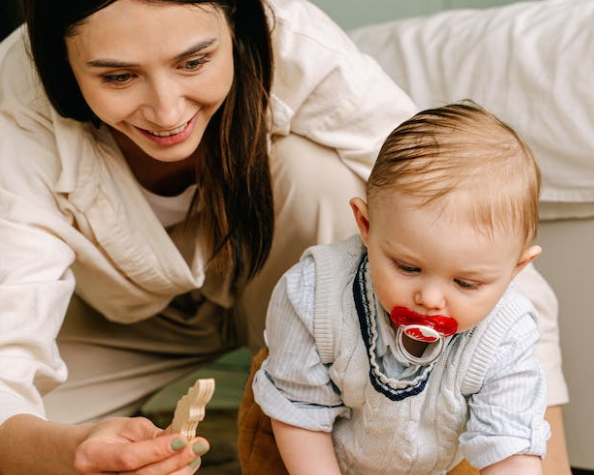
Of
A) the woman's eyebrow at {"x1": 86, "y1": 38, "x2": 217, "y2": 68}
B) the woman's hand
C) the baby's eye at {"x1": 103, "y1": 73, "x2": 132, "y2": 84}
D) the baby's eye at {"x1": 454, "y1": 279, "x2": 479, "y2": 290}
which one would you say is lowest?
the woman's hand

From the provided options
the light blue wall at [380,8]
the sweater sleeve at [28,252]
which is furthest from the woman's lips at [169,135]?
the light blue wall at [380,8]

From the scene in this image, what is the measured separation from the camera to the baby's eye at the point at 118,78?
984 mm

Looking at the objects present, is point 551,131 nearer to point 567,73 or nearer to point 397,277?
point 567,73

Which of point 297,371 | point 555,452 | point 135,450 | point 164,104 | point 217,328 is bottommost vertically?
point 217,328

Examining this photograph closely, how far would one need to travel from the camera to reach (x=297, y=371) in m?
0.98

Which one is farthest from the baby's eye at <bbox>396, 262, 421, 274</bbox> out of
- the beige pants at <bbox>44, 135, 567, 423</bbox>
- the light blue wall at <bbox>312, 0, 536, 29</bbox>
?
the light blue wall at <bbox>312, 0, 536, 29</bbox>

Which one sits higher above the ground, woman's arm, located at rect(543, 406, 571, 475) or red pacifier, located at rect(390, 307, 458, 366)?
red pacifier, located at rect(390, 307, 458, 366)

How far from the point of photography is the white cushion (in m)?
1.23

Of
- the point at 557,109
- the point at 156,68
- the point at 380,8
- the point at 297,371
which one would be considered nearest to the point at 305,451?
the point at 297,371

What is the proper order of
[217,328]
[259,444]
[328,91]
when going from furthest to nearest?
[217,328]
[328,91]
[259,444]

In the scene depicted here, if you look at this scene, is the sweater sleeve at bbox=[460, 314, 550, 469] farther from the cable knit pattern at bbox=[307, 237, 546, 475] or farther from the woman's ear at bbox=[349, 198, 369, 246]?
the woman's ear at bbox=[349, 198, 369, 246]

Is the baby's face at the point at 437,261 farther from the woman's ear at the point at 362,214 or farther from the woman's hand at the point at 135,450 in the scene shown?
the woman's hand at the point at 135,450

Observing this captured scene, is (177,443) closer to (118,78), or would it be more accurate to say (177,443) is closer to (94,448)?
(94,448)

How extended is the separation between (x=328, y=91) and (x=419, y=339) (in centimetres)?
42
